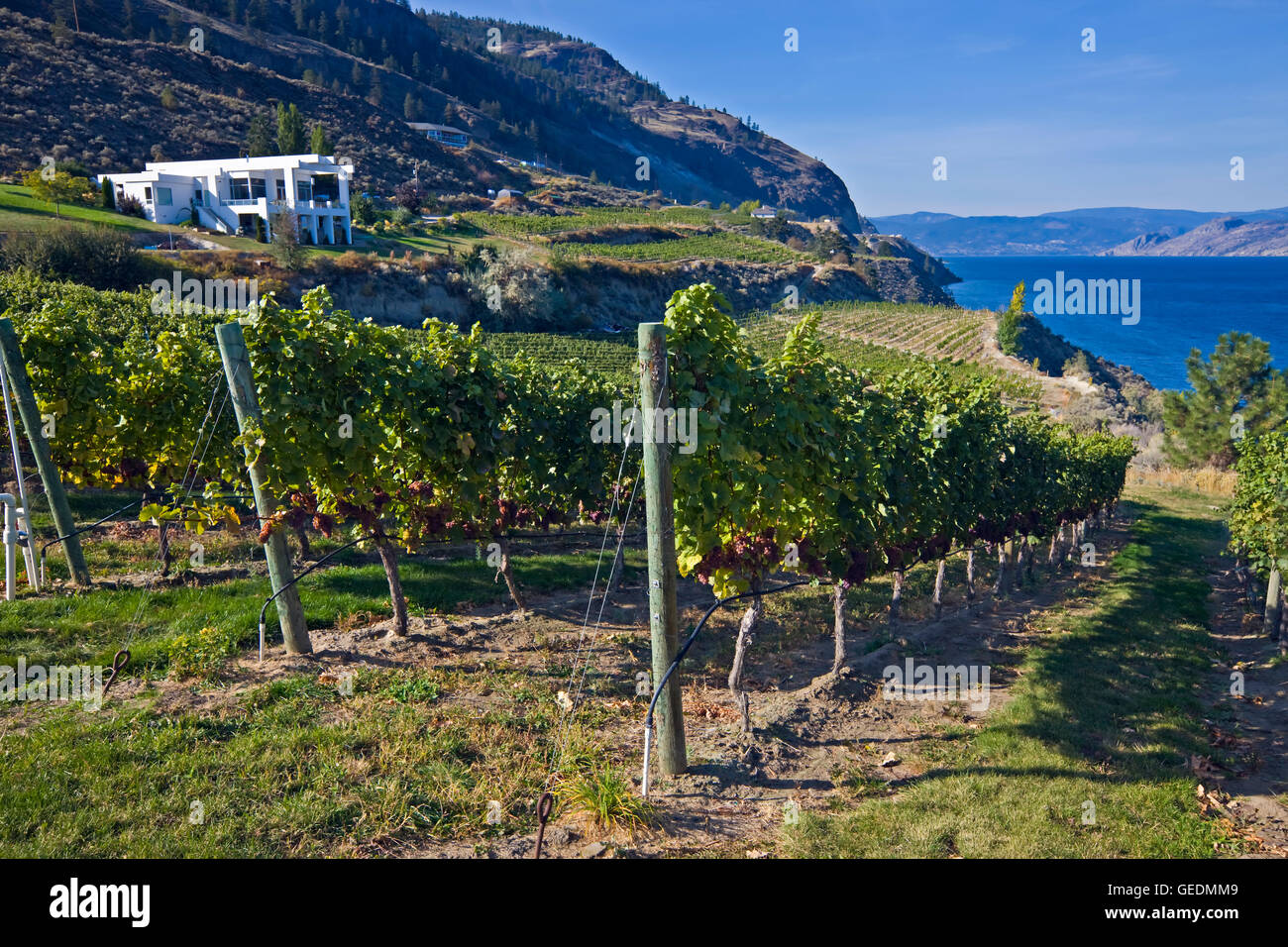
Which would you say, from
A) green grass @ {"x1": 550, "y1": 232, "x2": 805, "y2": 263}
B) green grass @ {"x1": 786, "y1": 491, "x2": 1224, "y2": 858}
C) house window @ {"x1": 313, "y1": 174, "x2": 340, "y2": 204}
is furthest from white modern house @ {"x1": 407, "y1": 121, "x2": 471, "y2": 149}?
green grass @ {"x1": 786, "y1": 491, "x2": 1224, "y2": 858}

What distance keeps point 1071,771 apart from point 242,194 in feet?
243

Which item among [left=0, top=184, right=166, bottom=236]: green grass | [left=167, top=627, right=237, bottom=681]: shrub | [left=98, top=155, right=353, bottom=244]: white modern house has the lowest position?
[left=167, top=627, right=237, bottom=681]: shrub

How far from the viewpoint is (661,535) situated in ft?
23.0

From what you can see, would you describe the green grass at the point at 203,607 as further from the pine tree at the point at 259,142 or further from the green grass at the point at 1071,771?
the pine tree at the point at 259,142

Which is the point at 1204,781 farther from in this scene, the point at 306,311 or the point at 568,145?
the point at 568,145

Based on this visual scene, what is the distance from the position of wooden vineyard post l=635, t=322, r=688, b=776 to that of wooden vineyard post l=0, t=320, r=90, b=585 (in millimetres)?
9092

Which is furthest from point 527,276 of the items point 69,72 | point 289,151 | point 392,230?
point 69,72

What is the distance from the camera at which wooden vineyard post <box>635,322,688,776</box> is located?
6711mm

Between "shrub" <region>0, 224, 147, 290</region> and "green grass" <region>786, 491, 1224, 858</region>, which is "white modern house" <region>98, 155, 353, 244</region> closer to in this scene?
"shrub" <region>0, 224, 147, 290</region>

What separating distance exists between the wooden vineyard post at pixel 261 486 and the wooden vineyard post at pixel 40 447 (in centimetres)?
359

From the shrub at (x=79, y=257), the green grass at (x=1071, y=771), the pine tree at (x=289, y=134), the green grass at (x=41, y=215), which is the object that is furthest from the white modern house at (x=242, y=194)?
the green grass at (x=1071, y=771)

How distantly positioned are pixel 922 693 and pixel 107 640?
10.7 m

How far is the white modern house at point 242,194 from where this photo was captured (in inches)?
2297

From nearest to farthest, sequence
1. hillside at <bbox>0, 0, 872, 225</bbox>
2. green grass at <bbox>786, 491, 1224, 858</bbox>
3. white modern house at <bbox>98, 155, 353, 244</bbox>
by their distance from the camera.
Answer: green grass at <bbox>786, 491, 1224, 858</bbox>
white modern house at <bbox>98, 155, 353, 244</bbox>
hillside at <bbox>0, 0, 872, 225</bbox>
